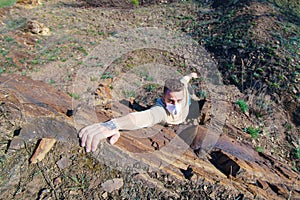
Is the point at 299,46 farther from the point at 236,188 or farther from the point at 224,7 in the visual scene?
the point at 236,188

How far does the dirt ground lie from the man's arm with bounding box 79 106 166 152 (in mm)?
142

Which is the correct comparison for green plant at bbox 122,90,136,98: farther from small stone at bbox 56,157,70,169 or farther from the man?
small stone at bbox 56,157,70,169

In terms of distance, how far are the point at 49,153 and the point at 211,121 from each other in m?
2.87

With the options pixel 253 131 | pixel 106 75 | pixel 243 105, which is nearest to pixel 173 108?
pixel 253 131

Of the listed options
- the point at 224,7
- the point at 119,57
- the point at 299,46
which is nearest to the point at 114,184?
the point at 119,57

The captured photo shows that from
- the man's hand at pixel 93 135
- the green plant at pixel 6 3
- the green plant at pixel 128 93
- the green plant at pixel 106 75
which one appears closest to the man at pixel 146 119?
the man's hand at pixel 93 135

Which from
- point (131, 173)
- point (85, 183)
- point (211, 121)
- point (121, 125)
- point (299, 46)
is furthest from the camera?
point (299, 46)

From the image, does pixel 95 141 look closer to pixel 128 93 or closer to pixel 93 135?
pixel 93 135

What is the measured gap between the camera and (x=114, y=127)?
8.61ft

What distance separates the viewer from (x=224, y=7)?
984cm

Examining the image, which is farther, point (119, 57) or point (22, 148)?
point (119, 57)

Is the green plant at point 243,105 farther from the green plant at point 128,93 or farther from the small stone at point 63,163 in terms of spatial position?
the small stone at point 63,163

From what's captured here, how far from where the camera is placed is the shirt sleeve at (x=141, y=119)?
2.69 meters

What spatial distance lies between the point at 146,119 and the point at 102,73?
162 inches
